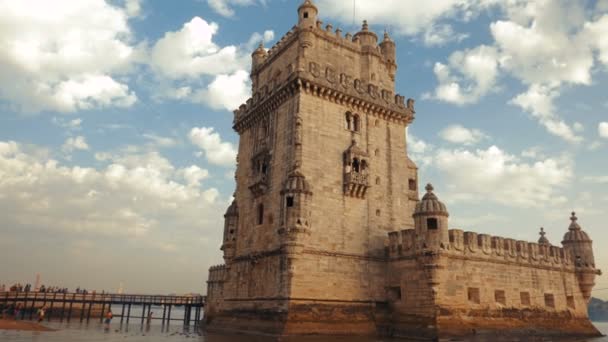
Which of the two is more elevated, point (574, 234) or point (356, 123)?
point (356, 123)

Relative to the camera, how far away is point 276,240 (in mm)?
27703

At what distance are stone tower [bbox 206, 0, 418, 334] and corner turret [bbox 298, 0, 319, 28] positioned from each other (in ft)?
0.31

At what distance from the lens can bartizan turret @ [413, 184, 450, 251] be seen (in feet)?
86.8

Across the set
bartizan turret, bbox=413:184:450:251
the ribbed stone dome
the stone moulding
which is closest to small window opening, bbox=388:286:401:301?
bartizan turret, bbox=413:184:450:251

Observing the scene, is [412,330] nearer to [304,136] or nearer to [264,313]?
[264,313]

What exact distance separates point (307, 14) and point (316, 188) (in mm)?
12381

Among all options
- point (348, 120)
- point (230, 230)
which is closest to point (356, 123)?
point (348, 120)

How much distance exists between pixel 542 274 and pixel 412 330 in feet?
39.7

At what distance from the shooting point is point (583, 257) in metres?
35.2

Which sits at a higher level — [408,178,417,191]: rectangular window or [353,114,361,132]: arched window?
[353,114,361,132]: arched window

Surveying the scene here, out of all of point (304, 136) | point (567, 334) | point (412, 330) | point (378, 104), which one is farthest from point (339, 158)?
point (567, 334)

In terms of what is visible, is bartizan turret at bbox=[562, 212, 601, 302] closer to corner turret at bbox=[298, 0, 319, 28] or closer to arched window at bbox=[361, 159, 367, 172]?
arched window at bbox=[361, 159, 367, 172]

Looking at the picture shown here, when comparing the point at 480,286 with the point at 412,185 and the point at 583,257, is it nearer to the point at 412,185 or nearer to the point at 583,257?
the point at 412,185

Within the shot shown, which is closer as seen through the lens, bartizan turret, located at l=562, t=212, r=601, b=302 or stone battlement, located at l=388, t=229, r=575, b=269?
stone battlement, located at l=388, t=229, r=575, b=269
